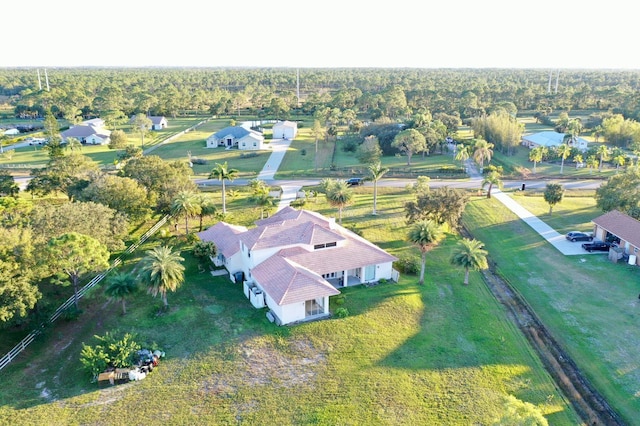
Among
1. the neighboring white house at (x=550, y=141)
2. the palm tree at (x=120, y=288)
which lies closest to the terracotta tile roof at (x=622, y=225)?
the palm tree at (x=120, y=288)

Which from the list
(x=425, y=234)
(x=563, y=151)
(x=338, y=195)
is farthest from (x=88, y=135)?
(x=563, y=151)

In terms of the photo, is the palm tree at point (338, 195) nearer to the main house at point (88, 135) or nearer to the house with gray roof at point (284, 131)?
the house with gray roof at point (284, 131)

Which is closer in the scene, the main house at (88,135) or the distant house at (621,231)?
the distant house at (621,231)

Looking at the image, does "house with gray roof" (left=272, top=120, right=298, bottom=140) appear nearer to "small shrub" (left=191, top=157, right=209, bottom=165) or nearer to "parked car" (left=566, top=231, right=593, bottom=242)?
"small shrub" (left=191, top=157, right=209, bottom=165)

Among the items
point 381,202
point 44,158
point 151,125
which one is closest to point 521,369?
point 381,202

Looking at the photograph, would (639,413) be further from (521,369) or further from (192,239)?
(192,239)

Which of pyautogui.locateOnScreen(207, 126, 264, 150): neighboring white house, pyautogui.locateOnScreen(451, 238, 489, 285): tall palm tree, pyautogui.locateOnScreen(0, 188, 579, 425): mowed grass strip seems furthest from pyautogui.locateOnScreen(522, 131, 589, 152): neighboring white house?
pyautogui.locateOnScreen(0, 188, 579, 425): mowed grass strip

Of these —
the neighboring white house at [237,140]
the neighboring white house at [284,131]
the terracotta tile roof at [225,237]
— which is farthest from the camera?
the neighboring white house at [284,131]
